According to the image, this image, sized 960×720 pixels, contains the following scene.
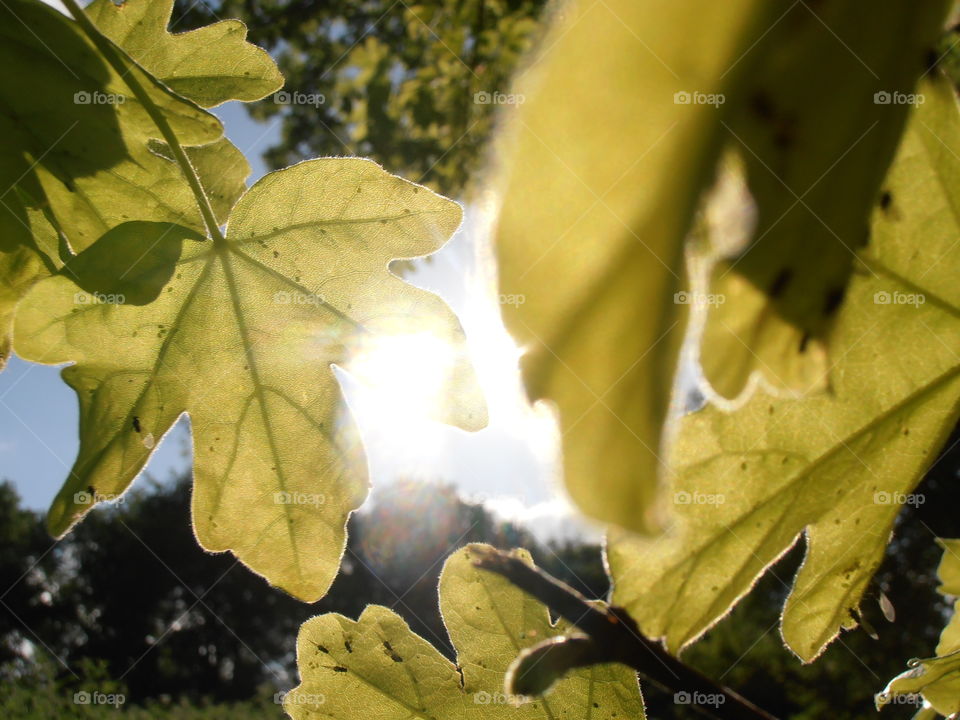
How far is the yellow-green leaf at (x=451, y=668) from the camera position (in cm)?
73

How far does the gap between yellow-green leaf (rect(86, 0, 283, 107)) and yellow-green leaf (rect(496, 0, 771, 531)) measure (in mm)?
670

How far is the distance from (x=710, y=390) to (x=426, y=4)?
14.9ft

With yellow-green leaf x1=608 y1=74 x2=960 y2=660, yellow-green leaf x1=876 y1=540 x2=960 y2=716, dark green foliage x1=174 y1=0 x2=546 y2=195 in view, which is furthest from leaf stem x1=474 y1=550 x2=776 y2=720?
dark green foliage x1=174 y1=0 x2=546 y2=195

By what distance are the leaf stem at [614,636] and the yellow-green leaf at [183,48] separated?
0.68 meters

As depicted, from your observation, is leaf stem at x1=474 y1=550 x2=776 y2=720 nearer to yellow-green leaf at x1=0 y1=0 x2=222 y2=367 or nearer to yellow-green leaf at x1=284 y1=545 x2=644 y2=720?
yellow-green leaf at x1=284 y1=545 x2=644 y2=720

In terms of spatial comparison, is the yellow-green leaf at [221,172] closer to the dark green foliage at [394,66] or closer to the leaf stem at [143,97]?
the leaf stem at [143,97]

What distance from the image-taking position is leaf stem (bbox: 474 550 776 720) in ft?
1.09

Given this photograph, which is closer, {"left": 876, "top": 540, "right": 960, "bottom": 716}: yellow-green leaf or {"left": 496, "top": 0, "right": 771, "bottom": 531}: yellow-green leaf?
{"left": 496, "top": 0, "right": 771, "bottom": 531}: yellow-green leaf

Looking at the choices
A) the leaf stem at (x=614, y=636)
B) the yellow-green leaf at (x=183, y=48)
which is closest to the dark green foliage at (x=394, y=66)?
the yellow-green leaf at (x=183, y=48)

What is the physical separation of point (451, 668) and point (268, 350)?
0.45 m

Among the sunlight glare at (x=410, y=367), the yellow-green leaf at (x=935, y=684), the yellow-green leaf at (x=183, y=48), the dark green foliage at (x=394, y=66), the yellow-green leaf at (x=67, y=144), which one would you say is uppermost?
the dark green foliage at (x=394, y=66)

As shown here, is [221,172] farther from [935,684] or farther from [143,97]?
[935,684]

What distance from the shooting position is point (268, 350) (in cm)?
→ 75

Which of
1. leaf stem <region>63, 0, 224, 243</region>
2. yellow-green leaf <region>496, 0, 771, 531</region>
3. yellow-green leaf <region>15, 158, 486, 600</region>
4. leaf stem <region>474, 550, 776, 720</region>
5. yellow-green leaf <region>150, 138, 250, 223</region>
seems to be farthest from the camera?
yellow-green leaf <region>150, 138, 250, 223</region>
